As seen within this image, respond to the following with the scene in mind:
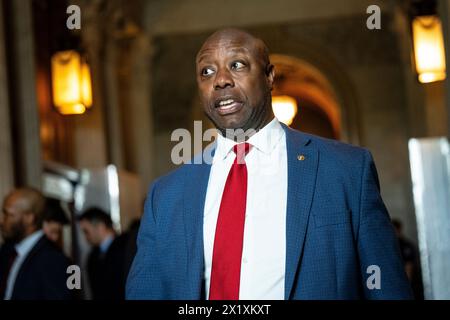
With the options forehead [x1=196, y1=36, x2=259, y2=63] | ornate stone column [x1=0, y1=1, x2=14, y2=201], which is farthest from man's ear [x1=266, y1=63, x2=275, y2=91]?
ornate stone column [x1=0, y1=1, x2=14, y2=201]

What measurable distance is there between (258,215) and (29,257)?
3.11m

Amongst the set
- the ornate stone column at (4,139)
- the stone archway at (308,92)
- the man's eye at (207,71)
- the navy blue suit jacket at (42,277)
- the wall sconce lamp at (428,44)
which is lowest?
the navy blue suit jacket at (42,277)

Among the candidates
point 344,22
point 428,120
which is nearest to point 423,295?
Result: point 428,120

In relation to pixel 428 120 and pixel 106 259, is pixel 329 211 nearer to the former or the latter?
pixel 106 259

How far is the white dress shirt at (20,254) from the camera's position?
5.55 metres

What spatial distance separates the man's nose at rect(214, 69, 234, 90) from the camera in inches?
110

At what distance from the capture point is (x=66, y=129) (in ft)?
44.9

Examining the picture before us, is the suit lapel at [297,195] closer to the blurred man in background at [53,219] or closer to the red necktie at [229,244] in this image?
the red necktie at [229,244]

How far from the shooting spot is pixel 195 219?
2832 millimetres

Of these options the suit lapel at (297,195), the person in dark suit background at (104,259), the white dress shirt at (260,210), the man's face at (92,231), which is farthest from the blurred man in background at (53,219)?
the suit lapel at (297,195)

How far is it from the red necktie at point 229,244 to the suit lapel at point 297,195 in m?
0.15

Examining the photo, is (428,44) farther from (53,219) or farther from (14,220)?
(14,220)

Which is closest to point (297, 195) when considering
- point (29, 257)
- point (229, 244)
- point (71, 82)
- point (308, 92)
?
point (229, 244)

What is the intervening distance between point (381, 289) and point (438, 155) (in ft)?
19.0
